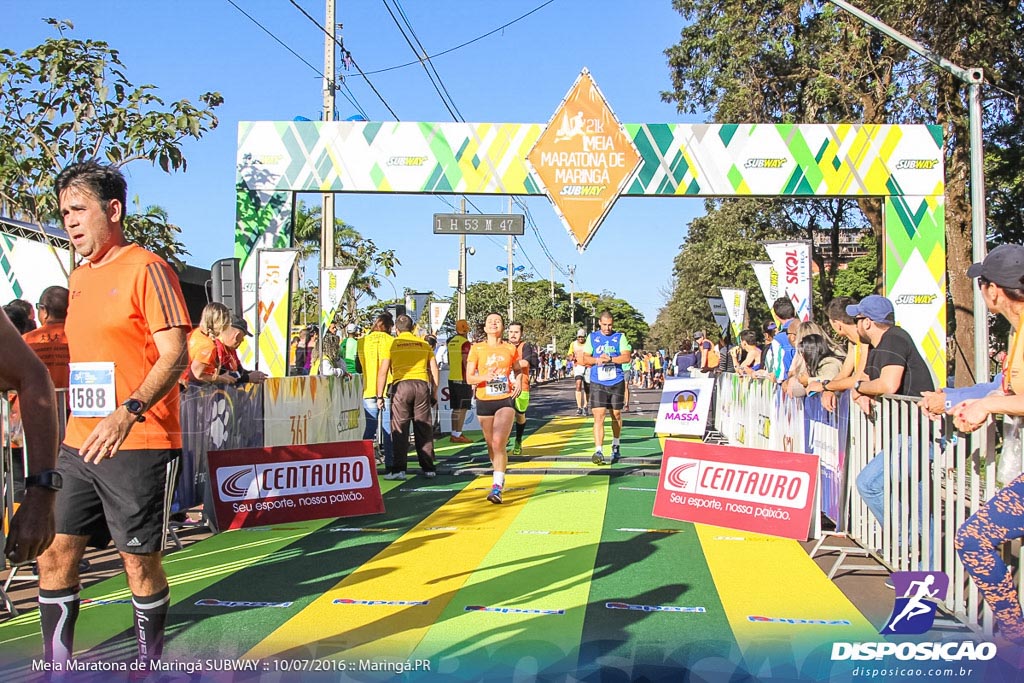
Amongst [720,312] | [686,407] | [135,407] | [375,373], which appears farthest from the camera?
[720,312]

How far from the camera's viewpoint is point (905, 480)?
5586 millimetres

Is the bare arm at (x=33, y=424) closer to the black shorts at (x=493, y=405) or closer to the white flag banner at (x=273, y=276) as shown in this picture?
the black shorts at (x=493, y=405)

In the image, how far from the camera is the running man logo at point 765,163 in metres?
14.0

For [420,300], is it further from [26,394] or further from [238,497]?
[26,394]

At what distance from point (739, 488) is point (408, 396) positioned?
15.8 ft

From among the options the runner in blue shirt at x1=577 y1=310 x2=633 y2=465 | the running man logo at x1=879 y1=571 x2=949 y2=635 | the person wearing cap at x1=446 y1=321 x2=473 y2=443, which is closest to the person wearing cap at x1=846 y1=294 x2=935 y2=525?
the running man logo at x1=879 y1=571 x2=949 y2=635

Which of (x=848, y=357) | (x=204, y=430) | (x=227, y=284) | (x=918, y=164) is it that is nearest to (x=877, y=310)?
(x=848, y=357)

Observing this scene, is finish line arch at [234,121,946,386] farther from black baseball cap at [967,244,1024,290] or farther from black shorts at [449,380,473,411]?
black baseball cap at [967,244,1024,290]

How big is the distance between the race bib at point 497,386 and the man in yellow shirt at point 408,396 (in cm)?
192

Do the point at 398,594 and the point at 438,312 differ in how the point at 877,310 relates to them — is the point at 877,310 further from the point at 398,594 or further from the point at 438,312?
the point at 438,312

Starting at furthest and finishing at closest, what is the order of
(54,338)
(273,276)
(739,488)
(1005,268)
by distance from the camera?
(273,276)
(739,488)
(54,338)
(1005,268)

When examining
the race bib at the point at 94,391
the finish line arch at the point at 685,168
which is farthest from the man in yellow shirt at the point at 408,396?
the race bib at the point at 94,391

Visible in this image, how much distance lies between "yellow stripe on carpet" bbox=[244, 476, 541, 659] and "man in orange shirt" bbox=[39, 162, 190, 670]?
0.97 m

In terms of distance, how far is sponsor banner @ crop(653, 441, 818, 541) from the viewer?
274 inches
